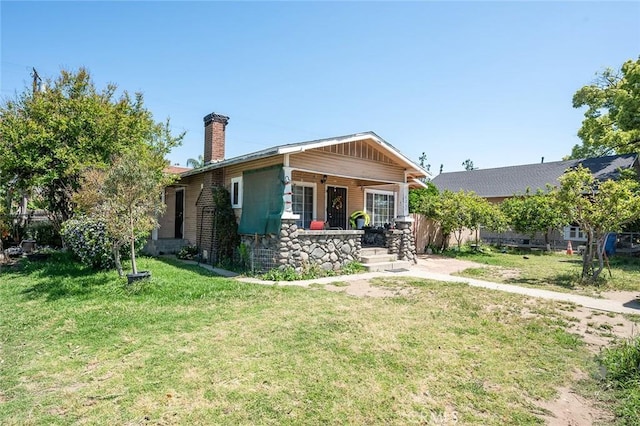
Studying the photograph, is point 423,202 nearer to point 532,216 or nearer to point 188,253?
point 532,216

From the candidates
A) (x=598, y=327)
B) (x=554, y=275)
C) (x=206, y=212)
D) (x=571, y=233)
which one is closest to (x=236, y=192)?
(x=206, y=212)

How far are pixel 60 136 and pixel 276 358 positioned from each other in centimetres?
1062

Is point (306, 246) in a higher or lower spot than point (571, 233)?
lower

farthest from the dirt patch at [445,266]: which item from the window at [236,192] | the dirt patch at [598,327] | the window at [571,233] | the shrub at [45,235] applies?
the shrub at [45,235]

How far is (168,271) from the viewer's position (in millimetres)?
9875

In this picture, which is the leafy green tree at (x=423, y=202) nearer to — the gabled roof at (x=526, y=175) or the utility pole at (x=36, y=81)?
the gabled roof at (x=526, y=175)

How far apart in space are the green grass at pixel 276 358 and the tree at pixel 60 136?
16.4 feet

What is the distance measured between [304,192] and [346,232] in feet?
9.27

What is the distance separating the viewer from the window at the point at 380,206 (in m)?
15.2

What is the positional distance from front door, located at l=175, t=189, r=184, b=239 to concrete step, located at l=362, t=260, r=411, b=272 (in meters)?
8.71

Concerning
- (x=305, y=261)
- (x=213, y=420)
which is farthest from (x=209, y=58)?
(x=213, y=420)

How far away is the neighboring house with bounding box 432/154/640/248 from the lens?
20828 millimetres

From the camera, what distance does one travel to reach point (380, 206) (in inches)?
618

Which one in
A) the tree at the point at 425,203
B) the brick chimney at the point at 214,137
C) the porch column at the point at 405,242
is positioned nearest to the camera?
the porch column at the point at 405,242
